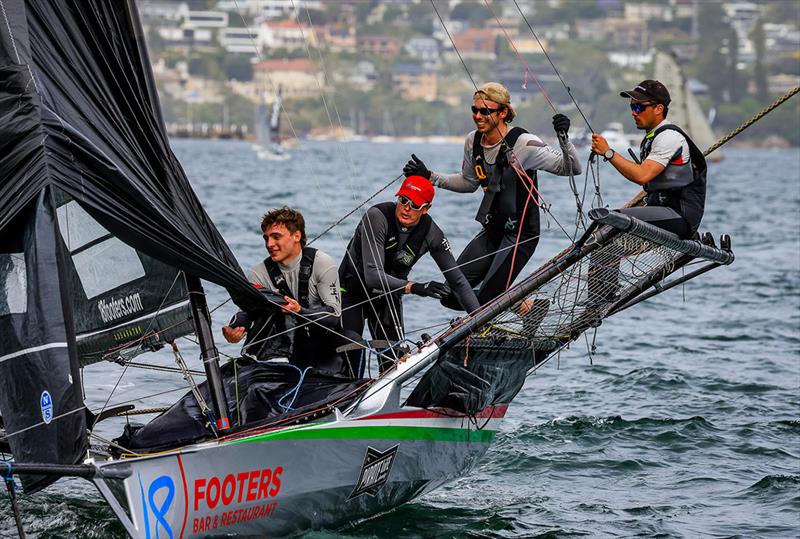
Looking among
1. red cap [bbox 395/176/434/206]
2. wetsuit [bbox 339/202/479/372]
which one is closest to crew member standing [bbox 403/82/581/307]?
red cap [bbox 395/176/434/206]

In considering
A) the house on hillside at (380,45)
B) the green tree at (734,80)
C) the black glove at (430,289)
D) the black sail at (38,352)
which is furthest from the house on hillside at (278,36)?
the black sail at (38,352)

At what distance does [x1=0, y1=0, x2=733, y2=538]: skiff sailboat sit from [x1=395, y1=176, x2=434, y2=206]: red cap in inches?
A: 24.0

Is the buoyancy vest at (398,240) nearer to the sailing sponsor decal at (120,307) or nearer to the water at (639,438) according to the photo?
the water at (639,438)

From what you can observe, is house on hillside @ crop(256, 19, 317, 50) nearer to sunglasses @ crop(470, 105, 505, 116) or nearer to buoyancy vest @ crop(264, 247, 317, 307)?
sunglasses @ crop(470, 105, 505, 116)

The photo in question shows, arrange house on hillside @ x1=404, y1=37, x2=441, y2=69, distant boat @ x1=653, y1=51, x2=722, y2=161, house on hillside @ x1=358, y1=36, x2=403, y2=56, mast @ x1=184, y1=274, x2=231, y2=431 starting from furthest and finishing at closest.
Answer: house on hillside @ x1=404, y1=37, x2=441, y2=69
house on hillside @ x1=358, y1=36, x2=403, y2=56
distant boat @ x1=653, y1=51, x2=722, y2=161
mast @ x1=184, y1=274, x2=231, y2=431

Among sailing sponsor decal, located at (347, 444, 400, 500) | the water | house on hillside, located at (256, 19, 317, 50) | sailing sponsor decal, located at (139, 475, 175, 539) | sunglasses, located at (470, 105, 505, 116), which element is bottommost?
the water

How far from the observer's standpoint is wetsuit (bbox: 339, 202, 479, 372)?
20.4ft

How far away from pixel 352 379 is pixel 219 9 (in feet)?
431

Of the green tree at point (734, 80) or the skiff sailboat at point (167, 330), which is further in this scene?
the green tree at point (734, 80)

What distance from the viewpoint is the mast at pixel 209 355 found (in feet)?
18.4

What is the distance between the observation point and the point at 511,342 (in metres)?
6.27

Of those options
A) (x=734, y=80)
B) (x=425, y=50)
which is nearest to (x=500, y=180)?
(x=734, y=80)

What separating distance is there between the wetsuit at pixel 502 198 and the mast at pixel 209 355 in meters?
1.37

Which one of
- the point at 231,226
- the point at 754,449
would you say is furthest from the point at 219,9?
the point at 754,449
